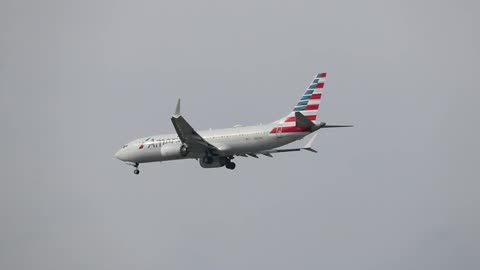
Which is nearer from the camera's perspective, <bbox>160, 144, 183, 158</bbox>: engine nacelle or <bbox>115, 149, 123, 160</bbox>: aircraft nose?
<bbox>160, 144, 183, 158</bbox>: engine nacelle

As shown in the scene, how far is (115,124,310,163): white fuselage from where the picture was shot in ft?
295

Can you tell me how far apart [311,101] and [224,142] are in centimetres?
738

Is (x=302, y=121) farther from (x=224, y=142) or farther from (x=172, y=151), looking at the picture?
(x=172, y=151)

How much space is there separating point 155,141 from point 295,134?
13.4 m

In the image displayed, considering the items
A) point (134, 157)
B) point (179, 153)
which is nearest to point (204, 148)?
point (179, 153)

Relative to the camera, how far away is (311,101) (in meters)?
90.5

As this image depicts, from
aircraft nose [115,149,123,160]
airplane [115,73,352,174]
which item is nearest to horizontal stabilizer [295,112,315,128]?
airplane [115,73,352,174]

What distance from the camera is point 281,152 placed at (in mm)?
96438

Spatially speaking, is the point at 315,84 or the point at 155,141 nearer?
the point at 315,84

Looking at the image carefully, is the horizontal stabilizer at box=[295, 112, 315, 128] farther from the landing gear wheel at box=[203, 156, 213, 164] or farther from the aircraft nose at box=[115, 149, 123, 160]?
the aircraft nose at box=[115, 149, 123, 160]

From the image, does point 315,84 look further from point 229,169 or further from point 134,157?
point 134,157

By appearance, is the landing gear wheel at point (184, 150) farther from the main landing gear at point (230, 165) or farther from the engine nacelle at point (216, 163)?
the main landing gear at point (230, 165)

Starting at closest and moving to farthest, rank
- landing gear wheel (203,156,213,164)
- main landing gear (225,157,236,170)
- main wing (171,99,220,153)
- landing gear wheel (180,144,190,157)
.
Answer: main wing (171,99,220,153)
landing gear wheel (180,144,190,157)
landing gear wheel (203,156,213,164)
main landing gear (225,157,236,170)

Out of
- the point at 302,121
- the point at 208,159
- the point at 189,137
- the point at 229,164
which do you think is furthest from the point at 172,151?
the point at 302,121
